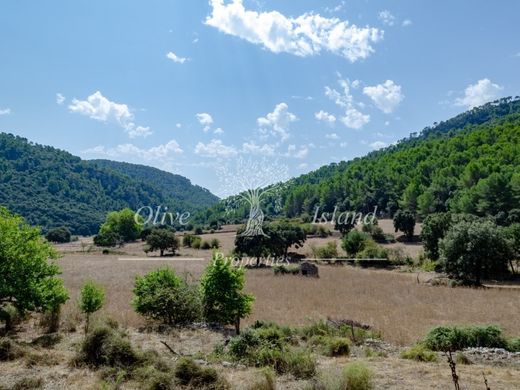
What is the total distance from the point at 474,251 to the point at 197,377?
34.1 meters

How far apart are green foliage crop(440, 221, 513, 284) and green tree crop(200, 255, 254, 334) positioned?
89.0 feet

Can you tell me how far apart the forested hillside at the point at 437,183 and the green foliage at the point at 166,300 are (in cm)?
5632

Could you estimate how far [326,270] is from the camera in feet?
152

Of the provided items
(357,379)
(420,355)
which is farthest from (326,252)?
(357,379)

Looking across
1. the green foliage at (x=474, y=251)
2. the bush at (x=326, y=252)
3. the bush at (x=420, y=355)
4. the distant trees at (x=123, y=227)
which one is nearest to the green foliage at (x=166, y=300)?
the bush at (x=420, y=355)

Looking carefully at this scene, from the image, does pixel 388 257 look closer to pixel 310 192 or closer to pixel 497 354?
pixel 497 354

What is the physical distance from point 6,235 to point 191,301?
8.10 m

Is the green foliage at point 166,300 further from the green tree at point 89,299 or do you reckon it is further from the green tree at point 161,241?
the green tree at point 161,241

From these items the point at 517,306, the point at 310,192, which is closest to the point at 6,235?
the point at 517,306

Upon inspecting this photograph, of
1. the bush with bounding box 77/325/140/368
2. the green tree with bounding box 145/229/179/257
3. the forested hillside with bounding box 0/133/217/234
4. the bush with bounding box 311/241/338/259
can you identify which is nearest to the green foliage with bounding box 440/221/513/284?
the bush with bounding box 311/241/338/259

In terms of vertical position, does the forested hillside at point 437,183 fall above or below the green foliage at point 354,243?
above

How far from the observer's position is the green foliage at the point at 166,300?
59.4 feet

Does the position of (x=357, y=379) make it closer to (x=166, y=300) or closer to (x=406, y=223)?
(x=166, y=300)

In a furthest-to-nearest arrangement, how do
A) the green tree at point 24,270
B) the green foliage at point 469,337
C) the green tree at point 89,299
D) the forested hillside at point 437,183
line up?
1. the forested hillside at point 437,183
2. the green tree at point 89,299
3. the green foliage at point 469,337
4. the green tree at point 24,270
